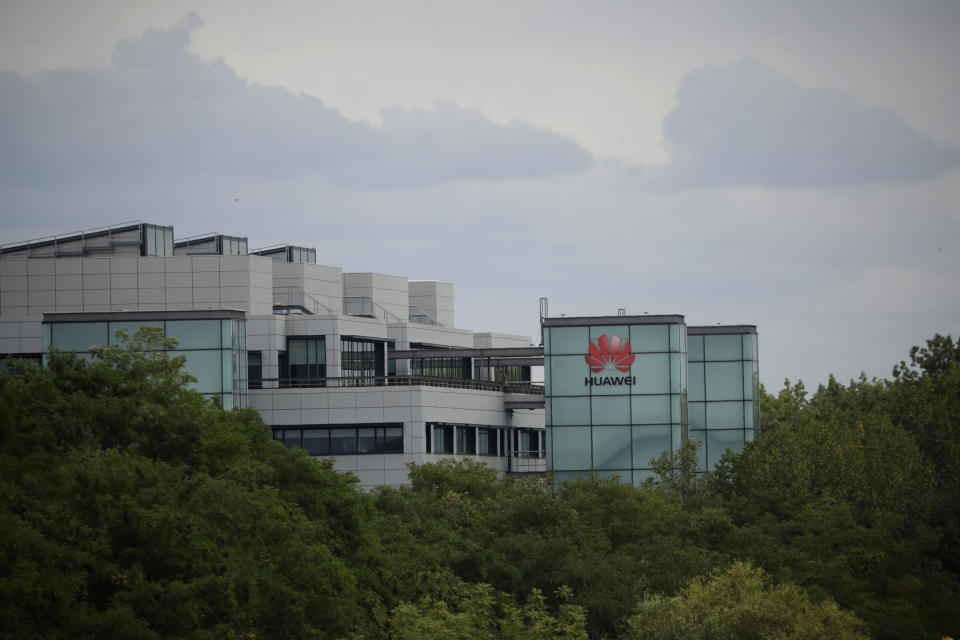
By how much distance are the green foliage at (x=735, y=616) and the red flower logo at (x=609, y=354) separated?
36.2m

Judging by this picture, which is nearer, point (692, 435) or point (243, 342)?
point (243, 342)

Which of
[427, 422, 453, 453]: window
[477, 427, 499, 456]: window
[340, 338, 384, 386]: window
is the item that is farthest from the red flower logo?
[340, 338, 384, 386]: window

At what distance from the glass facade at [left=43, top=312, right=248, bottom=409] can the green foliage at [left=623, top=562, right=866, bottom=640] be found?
36898 mm

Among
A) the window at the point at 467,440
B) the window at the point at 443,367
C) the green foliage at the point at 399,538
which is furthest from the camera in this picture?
the window at the point at 443,367

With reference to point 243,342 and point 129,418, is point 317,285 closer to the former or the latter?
point 243,342

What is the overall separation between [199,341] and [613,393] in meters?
24.2

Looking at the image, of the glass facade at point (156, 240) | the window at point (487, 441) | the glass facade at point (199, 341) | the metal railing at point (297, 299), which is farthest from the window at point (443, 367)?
the glass facade at point (199, 341)

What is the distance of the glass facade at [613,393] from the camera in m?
82.8

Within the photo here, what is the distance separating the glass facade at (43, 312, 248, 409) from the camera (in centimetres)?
7812

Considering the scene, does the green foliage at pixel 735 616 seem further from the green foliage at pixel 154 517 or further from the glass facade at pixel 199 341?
the glass facade at pixel 199 341

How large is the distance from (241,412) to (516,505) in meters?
14.5

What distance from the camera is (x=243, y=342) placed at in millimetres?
80250

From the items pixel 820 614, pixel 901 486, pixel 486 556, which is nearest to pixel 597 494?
pixel 486 556

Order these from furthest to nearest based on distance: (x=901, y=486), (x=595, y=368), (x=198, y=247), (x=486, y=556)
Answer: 1. (x=198, y=247)
2. (x=595, y=368)
3. (x=901, y=486)
4. (x=486, y=556)
